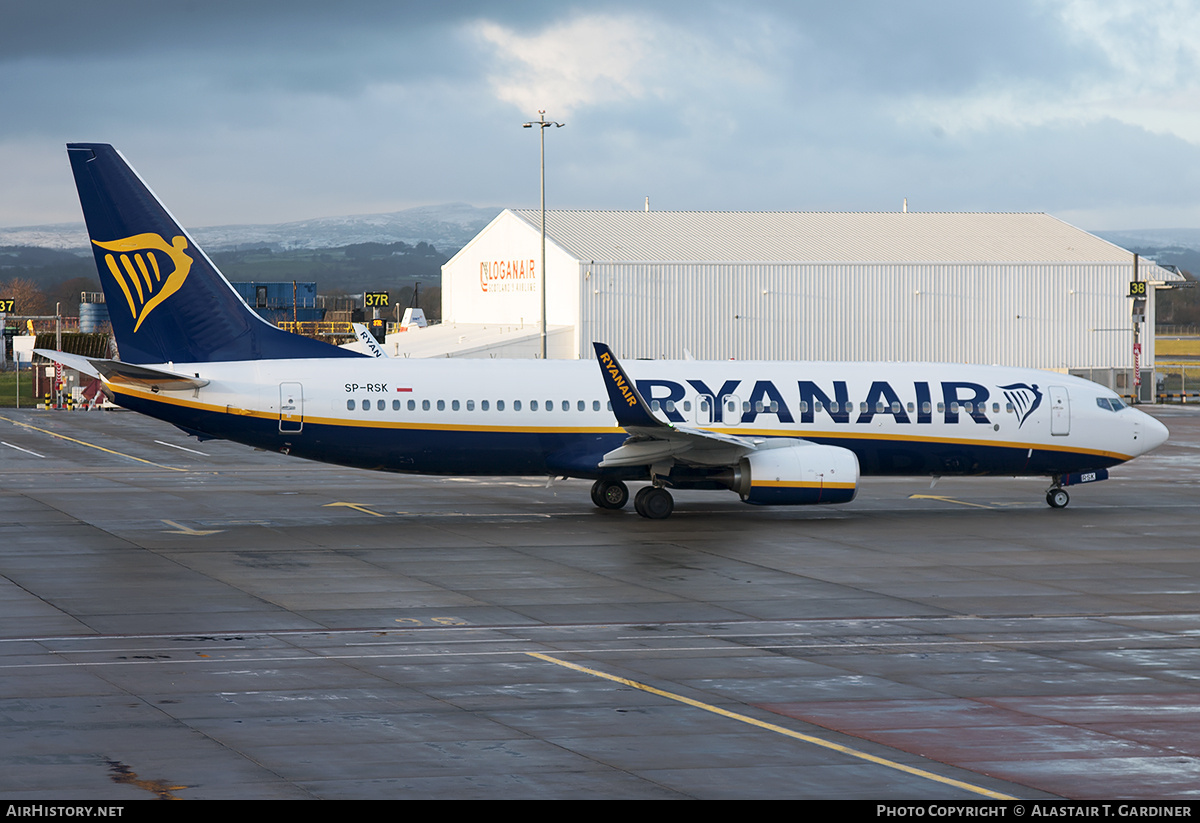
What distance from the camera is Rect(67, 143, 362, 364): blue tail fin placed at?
105 ft

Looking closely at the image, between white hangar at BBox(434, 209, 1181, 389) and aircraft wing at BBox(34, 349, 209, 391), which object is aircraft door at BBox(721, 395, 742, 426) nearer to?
aircraft wing at BBox(34, 349, 209, 391)

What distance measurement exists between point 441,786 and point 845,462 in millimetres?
21284

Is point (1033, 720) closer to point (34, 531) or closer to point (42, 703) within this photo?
point (42, 703)

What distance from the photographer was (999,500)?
39.8 metres

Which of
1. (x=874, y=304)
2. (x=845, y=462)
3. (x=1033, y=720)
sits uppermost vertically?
(x=874, y=304)

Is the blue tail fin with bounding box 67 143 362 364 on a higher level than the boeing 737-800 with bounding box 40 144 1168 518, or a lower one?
higher

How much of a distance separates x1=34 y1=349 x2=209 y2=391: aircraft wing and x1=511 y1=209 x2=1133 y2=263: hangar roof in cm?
4874

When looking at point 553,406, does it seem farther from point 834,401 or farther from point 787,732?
point 787,732

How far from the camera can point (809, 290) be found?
82312 mm

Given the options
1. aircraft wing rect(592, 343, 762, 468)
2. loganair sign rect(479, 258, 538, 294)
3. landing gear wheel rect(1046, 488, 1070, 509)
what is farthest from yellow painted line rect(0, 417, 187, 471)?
loganair sign rect(479, 258, 538, 294)

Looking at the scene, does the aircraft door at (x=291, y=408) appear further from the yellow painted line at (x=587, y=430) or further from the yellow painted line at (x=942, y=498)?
the yellow painted line at (x=942, y=498)

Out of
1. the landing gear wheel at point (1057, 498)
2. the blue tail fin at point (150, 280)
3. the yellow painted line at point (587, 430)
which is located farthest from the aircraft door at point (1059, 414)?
the blue tail fin at point (150, 280)

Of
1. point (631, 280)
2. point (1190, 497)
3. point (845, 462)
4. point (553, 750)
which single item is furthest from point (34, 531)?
point (631, 280)

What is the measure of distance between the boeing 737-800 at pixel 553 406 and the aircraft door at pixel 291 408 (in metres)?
0.05
